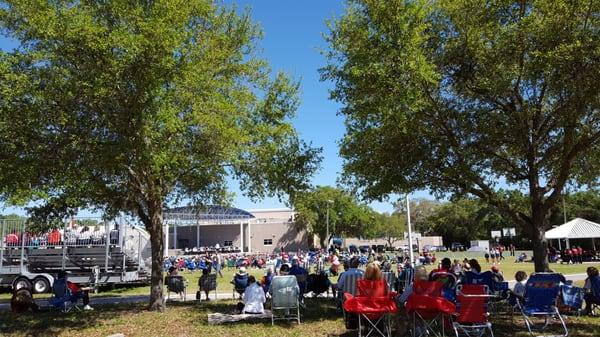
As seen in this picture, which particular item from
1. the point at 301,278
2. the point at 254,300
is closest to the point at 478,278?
the point at 301,278

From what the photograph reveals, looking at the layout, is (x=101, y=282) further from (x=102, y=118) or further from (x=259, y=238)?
(x=259, y=238)

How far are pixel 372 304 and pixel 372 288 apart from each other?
0.27 m

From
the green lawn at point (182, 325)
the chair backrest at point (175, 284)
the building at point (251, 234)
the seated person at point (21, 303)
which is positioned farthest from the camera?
the building at point (251, 234)

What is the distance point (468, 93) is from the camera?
39.0 feet

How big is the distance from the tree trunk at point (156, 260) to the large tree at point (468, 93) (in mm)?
5134

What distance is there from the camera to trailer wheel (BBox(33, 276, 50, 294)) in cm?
2062

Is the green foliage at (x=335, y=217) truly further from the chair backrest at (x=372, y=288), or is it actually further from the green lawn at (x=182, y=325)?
the chair backrest at (x=372, y=288)

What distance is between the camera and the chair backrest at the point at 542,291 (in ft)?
29.6

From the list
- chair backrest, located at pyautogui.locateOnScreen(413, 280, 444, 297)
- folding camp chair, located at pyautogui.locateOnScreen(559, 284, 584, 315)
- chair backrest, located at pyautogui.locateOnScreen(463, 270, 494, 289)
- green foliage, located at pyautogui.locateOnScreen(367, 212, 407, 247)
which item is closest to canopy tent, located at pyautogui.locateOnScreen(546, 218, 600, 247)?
chair backrest, located at pyautogui.locateOnScreen(463, 270, 494, 289)

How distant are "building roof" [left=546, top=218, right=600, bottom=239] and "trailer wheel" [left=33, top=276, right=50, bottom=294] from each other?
30.0 metres

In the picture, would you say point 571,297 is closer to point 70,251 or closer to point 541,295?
point 541,295

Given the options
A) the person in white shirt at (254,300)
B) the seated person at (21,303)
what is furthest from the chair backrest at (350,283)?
the seated person at (21,303)

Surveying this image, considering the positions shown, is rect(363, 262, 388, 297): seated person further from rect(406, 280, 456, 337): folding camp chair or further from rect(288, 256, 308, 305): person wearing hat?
rect(288, 256, 308, 305): person wearing hat

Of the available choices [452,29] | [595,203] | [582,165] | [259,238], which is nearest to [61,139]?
[452,29]
